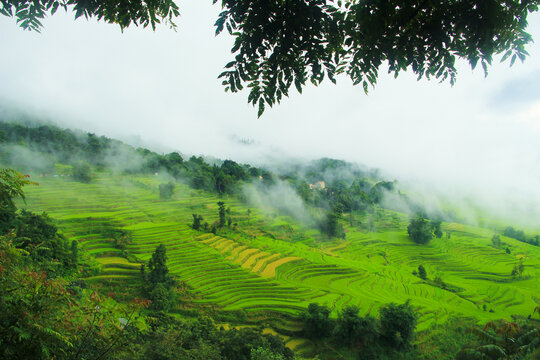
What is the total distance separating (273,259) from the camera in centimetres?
2711

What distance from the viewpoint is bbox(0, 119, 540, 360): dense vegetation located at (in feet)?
9.60

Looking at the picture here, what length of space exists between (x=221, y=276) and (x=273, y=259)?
261 inches

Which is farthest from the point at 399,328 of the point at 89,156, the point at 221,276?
the point at 89,156

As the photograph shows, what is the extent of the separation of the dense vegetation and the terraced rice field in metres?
0.18

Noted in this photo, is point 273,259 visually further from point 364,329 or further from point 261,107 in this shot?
point 261,107

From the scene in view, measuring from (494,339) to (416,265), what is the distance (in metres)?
27.1

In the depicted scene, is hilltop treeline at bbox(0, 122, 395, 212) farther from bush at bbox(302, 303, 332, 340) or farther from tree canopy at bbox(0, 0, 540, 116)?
tree canopy at bbox(0, 0, 540, 116)

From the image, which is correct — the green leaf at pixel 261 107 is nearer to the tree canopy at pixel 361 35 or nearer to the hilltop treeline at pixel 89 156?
the tree canopy at pixel 361 35

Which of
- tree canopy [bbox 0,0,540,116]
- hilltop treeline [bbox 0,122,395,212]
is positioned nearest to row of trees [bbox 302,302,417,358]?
tree canopy [bbox 0,0,540,116]

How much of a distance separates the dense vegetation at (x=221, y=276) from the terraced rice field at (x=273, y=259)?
0.18 m

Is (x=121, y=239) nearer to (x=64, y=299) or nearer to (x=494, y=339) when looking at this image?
(x=64, y=299)

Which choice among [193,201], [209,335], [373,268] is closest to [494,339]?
[209,335]

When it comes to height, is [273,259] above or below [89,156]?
below

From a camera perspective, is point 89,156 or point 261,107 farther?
point 89,156
